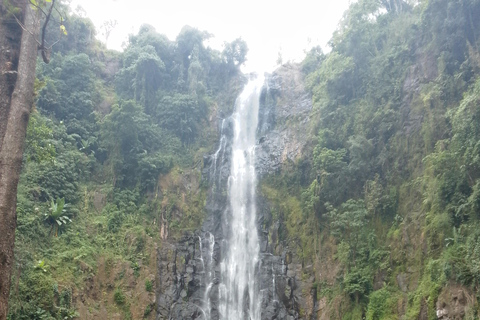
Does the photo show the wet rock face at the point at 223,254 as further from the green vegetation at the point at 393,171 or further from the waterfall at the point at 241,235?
the green vegetation at the point at 393,171

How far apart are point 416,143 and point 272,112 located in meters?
12.4

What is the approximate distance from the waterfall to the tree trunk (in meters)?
14.5

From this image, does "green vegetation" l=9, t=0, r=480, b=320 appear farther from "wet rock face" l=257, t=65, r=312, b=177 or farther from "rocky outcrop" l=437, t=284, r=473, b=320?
"wet rock face" l=257, t=65, r=312, b=177

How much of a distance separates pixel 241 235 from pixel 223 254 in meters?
1.42

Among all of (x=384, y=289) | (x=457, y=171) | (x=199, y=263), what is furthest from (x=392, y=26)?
(x=199, y=263)

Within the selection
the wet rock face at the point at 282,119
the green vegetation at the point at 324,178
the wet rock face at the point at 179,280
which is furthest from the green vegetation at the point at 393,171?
the wet rock face at the point at 179,280

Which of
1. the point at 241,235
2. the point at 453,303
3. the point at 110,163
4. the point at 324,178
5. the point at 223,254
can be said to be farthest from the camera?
the point at 110,163

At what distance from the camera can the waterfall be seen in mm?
18500

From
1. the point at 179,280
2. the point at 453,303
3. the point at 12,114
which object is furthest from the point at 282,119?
the point at 12,114

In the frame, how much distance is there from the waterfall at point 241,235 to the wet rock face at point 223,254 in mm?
284

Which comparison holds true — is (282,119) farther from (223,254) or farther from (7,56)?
(7,56)

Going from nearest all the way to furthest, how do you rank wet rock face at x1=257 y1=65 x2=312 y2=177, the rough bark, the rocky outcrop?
the rough bark < the rocky outcrop < wet rock face at x1=257 y1=65 x2=312 y2=177

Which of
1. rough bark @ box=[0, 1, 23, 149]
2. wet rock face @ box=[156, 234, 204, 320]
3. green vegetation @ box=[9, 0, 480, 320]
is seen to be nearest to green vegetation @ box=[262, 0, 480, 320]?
green vegetation @ box=[9, 0, 480, 320]

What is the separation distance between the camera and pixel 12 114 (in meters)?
5.80
